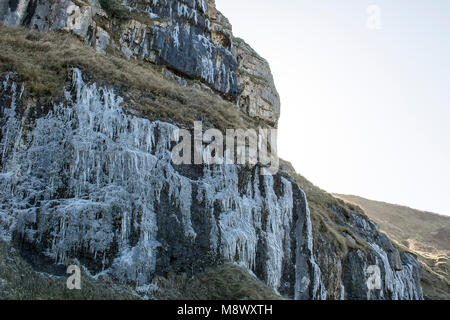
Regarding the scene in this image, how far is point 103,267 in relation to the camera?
42.1 ft

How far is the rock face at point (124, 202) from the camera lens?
12.9m

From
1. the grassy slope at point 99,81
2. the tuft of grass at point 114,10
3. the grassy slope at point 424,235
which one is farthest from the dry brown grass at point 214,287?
the grassy slope at point 424,235

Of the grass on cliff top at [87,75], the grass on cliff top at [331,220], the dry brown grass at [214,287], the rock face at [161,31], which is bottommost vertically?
the dry brown grass at [214,287]

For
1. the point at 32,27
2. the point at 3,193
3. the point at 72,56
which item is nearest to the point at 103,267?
the point at 3,193

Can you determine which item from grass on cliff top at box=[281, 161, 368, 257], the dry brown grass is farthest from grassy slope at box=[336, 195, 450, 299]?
the dry brown grass

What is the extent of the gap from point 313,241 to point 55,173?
521 inches

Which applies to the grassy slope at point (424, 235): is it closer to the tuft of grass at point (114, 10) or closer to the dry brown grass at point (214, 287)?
the dry brown grass at point (214, 287)

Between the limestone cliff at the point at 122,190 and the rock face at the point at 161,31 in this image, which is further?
the rock face at the point at 161,31

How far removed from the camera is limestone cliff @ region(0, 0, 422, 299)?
42.9 ft

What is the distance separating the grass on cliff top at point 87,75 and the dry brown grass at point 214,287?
6.87 meters

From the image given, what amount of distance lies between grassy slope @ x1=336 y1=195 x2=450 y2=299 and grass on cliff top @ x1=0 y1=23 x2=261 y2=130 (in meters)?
25.3

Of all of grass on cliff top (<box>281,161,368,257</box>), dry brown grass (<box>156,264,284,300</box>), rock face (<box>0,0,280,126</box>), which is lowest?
dry brown grass (<box>156,264,284,300</box>)

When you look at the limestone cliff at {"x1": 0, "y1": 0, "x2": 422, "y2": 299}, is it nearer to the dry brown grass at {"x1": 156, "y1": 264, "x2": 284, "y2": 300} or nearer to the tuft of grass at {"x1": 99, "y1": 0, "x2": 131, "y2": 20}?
the dry brown grass at {"x1": 156, "y1": 264, "x2": 284, "y2": 300}
